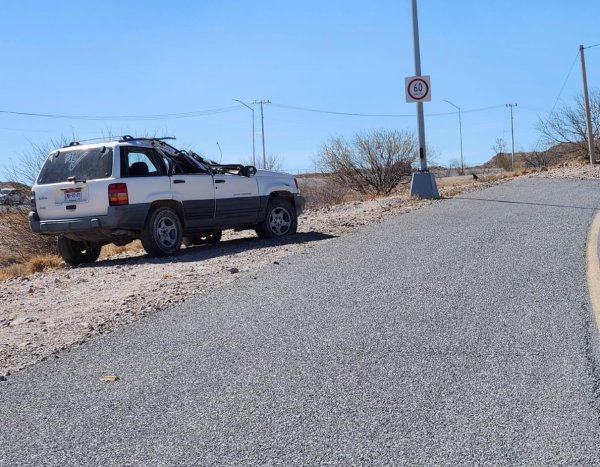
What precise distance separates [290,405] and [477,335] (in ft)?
6.94

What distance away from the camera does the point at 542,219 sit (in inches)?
589

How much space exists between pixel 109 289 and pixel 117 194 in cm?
292

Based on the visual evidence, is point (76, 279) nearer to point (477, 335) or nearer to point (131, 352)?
point (131, 352)

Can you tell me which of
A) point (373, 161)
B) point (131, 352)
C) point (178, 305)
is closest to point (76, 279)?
point (178, 305)

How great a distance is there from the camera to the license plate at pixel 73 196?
12992mm

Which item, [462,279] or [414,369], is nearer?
[414,369]

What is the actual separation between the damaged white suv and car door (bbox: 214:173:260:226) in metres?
0.02

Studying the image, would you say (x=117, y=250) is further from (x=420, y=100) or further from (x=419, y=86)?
(x=419, y=86)

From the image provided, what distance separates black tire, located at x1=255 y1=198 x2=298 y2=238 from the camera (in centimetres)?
1573

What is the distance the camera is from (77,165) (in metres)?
13.2

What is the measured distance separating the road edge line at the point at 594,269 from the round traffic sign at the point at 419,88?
8408mm

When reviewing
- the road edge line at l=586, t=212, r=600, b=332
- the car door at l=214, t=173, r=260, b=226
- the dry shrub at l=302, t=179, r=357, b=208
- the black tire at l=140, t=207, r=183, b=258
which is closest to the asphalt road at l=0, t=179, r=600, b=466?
the road edge line at l=586, t=212, r=600, b=332

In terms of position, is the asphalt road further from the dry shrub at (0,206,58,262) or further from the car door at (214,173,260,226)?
the dry shrub at (0,206,58,262)

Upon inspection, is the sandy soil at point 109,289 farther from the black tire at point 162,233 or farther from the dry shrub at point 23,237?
the dry shrub at point 23,237
